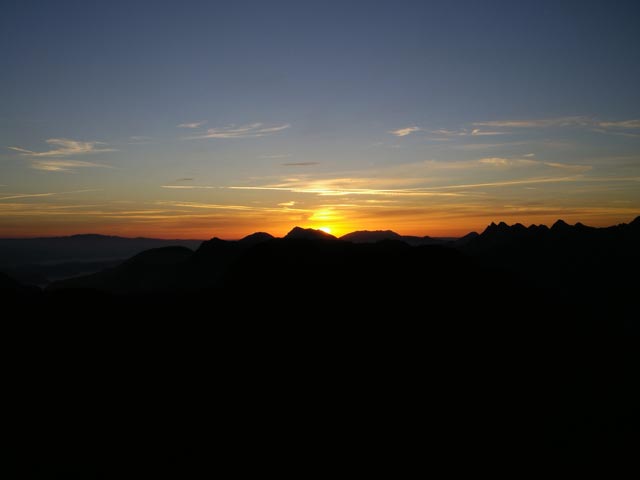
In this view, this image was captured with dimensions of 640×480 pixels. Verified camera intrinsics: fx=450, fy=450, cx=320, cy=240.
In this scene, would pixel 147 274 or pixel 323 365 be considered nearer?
pixel 323 365

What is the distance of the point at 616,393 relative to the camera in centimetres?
3003

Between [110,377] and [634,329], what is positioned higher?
[110,377]

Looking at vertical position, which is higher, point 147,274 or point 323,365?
point 323,365

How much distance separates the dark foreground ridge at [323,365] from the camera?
24.8 m

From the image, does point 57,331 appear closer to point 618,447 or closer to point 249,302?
point 249,302

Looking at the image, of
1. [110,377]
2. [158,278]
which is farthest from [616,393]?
[158,278]

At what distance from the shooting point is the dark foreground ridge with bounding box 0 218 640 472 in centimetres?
2480

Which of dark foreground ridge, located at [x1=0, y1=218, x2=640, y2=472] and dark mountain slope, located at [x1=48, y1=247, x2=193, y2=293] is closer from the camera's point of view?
dark foreground ridge, located at [x1=0, y1=218, x2=640, y2=472]

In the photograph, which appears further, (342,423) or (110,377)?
(110,377)

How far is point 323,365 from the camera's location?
93.5 feet

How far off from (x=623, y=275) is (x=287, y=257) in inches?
2717

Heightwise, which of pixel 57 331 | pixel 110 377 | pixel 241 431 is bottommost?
pixel 241 431

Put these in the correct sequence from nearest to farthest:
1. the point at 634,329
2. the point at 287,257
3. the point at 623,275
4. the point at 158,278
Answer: the point at 287,257 < the point at 634,329 < the point at 623,275 < the point at 158,278

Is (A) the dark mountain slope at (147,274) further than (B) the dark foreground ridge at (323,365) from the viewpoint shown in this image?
Yes
